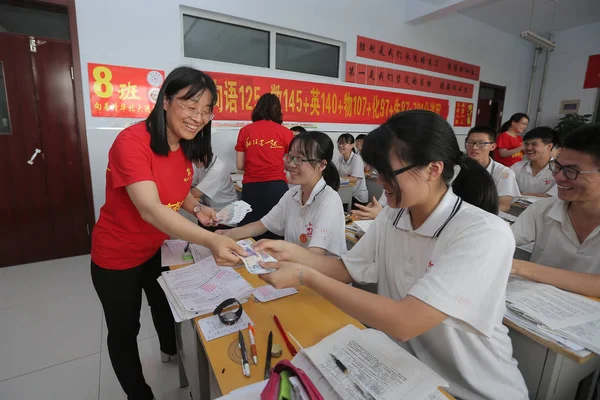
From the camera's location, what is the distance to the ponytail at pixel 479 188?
3.74 feet

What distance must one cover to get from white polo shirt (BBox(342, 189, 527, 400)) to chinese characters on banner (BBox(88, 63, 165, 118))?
3.05m

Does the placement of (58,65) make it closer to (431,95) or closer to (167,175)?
(167,175)

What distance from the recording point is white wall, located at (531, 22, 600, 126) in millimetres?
6441

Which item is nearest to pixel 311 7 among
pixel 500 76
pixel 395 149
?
pixel 395 149

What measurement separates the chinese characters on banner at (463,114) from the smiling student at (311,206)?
5.53m

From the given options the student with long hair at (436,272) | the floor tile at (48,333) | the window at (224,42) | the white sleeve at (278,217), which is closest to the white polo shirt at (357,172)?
the window at (224,42)

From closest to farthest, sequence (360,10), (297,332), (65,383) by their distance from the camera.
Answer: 1. (297,332)
2. (65,383)
3. (360,10)

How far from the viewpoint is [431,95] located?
5.75 metres

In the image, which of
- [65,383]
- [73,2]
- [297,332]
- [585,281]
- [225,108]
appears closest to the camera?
[297,332]

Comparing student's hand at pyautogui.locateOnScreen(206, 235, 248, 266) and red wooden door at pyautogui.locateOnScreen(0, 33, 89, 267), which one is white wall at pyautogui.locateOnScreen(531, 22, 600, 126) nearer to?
student's hand at pyautogui.locateOnScreen(206, 235, 248, 266)

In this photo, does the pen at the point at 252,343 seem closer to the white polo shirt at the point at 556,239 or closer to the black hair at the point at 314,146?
the black hair at the point at 314,146

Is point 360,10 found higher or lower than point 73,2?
higher

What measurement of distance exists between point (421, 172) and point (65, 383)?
6.92ft

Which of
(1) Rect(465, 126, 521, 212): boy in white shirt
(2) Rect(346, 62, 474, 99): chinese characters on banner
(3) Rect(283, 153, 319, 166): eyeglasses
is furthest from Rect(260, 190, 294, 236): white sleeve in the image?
(2) Rect(346, 62, 474, 99): chinese characters on banner
